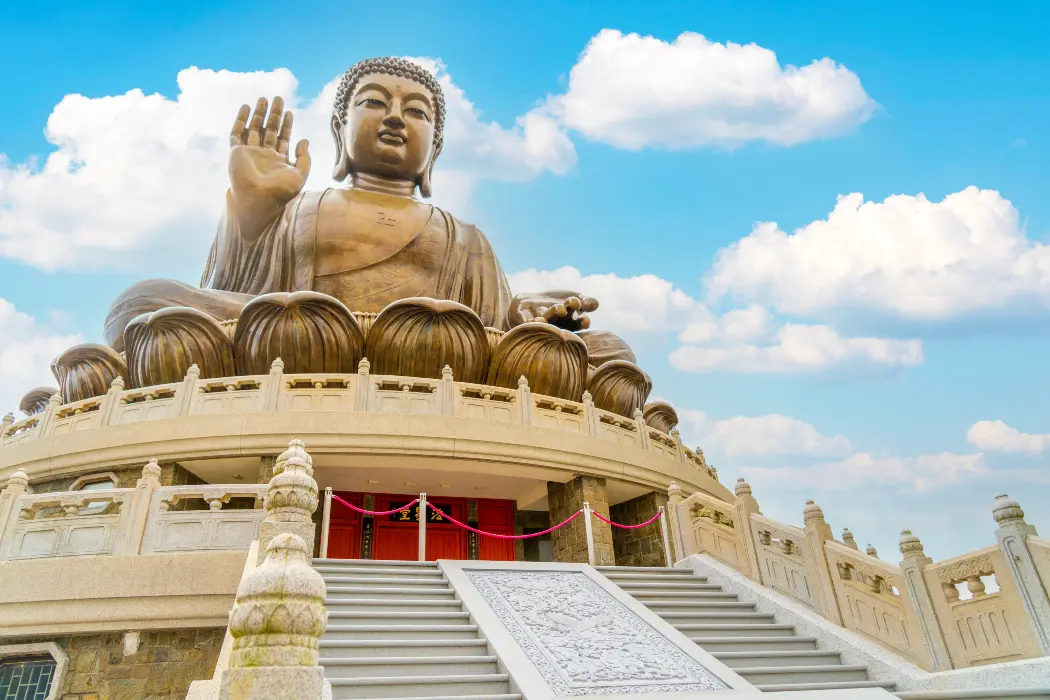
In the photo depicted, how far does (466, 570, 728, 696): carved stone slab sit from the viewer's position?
13.5 ft

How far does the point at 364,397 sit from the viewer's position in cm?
878

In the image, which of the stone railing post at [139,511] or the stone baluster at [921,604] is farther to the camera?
the stone railing post at [139,511]

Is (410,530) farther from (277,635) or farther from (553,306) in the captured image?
(277,635)

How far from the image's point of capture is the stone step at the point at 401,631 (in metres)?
4.54

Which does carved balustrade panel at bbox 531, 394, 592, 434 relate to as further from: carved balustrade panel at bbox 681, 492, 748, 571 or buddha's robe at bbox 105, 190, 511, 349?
buddha's robe at bbox 105, 190, 511, 349

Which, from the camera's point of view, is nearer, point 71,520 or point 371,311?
point 71,520

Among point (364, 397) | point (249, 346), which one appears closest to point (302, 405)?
point (364, 397)

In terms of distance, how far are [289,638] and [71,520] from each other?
3882 millimetres

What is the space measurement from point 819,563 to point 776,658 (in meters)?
0.90

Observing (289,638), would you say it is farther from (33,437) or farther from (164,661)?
(33,437)

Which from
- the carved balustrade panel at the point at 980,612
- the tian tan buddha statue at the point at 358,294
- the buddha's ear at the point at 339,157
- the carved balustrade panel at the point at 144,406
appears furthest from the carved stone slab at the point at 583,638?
the buddha's ear at the point at 339,157

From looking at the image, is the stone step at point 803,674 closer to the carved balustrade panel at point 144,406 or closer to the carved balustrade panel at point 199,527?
the carved balustrade panel at point 199,527

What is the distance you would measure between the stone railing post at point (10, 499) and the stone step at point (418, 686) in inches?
131

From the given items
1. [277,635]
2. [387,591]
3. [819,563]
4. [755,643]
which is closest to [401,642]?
[387,591]
